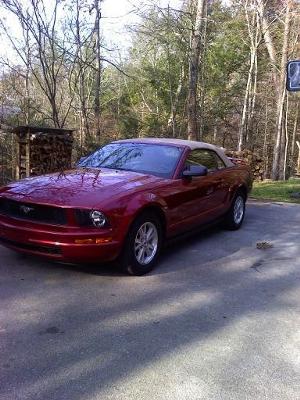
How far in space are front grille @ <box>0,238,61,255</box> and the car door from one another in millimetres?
1608

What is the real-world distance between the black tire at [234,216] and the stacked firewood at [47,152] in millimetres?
3866

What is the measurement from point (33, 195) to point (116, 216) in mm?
953

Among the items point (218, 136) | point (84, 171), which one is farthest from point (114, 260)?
point (218, 136)

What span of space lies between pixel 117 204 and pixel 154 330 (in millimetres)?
1493

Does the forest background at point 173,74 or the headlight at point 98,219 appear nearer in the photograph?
the headlight at point 98,219

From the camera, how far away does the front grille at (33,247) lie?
189 inches

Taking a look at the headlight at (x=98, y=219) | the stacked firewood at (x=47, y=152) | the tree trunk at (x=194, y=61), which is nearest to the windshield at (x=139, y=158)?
the headlight at (x=98, y=219)

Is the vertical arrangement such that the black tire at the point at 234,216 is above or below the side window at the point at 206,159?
below

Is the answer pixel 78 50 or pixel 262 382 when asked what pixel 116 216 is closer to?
pixel 262 382

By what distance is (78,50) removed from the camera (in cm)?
1495

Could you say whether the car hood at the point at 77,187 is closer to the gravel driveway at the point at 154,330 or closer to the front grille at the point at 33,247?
the front grille at the point at 33,247

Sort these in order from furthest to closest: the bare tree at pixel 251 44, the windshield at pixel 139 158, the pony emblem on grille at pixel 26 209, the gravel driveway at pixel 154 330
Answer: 1. the bare tree at pixel 251 44
2. the windshield at pixel 139 158
3. the pony emblem on grille at pixel 26 209
4. the gravel driveway at pixel 154 330

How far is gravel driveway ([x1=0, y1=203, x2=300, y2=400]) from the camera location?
3.04m

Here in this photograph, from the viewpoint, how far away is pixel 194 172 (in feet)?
20.1
